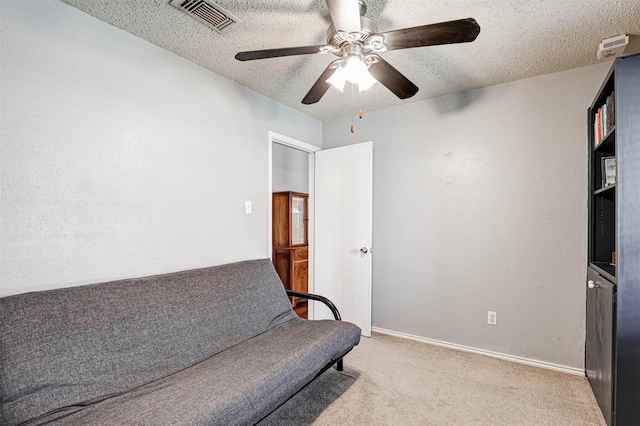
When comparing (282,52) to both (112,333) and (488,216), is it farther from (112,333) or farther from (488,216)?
(488,216)

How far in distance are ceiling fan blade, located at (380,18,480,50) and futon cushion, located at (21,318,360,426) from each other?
174 centimetres

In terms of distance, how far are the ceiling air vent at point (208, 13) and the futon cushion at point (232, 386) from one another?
195cm

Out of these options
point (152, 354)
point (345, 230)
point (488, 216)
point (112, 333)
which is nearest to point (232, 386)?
point (152, 354)

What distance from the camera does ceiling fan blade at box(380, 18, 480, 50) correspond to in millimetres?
1374

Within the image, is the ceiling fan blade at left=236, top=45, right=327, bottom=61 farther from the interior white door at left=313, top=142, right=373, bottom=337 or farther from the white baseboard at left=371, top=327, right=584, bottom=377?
the white baseboard at left=371, top=327, right=584, bottom=377

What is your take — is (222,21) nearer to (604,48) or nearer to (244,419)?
(244,419)

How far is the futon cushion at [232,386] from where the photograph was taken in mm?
1276

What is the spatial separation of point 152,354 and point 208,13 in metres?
1.91

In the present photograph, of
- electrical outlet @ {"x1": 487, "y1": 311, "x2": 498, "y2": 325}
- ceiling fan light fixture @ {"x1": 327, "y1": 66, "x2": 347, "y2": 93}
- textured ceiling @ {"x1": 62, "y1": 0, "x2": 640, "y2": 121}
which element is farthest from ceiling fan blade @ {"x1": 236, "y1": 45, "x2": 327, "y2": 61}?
electrical outlet @ {"x1": 487, "y1": 311, "x2": 498, "y2": 325}

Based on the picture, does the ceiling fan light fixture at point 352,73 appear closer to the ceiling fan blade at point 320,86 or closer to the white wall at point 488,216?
the ceiling fan blade at point 320,86

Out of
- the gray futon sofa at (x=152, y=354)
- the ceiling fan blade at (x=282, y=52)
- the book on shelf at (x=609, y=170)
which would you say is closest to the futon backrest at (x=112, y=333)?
the gray futon sofa at (x=152, y=354)

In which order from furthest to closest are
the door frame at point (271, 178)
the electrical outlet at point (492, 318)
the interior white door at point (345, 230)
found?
the interior white door at point (345, 230), the door frame at point (271, 178), the electrical outlet at point (492, 318)

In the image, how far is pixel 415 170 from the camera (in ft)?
10.5

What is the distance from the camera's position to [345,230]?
136 inches
